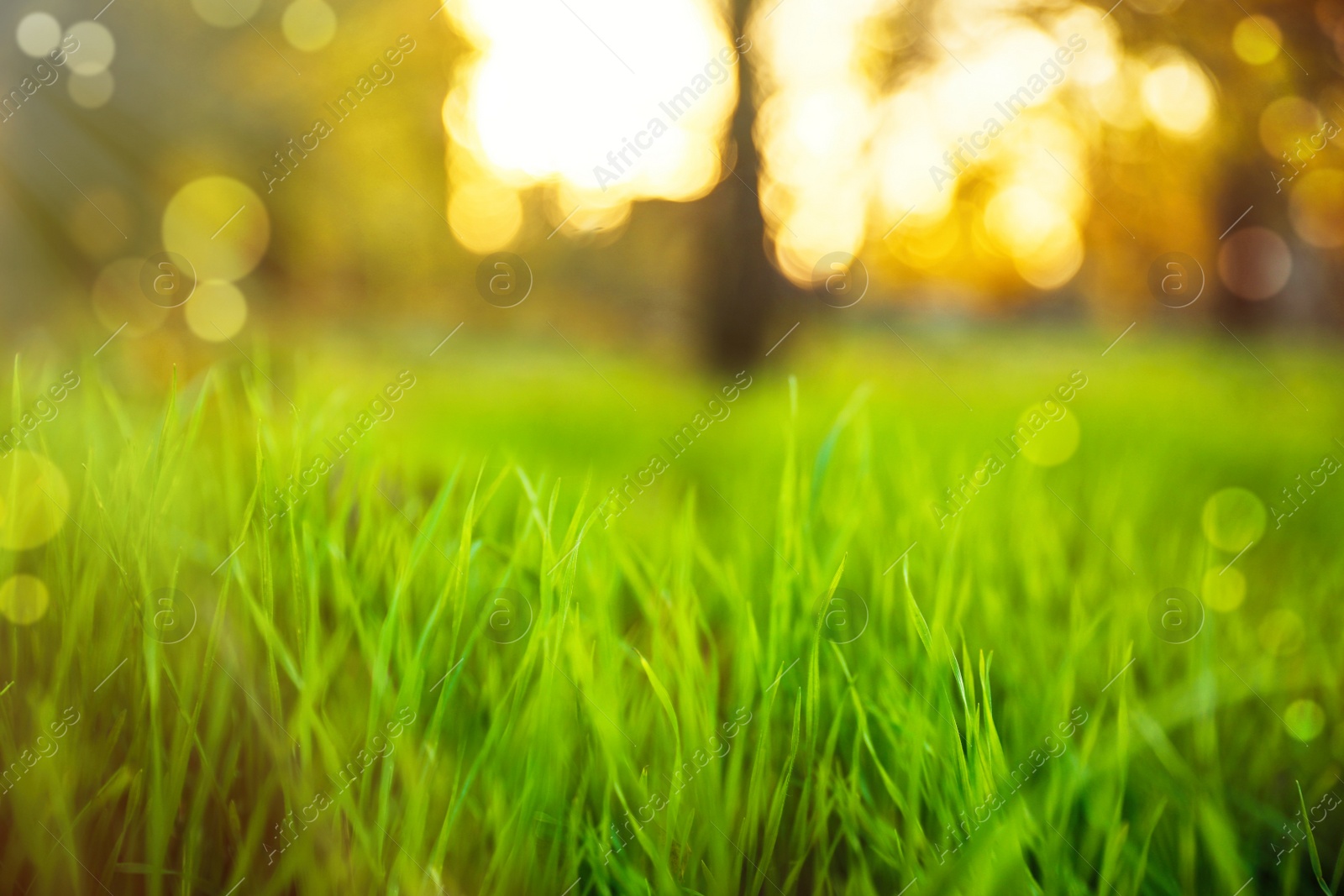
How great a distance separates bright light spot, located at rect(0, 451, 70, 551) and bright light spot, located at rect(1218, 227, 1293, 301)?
8345 millimetres

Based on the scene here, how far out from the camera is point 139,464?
0.79 m

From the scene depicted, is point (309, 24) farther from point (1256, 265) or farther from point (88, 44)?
point (1256, 265)

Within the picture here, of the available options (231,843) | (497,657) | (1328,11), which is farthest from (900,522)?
(1328,11)

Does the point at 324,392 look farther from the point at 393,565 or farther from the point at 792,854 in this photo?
the point at 792,854

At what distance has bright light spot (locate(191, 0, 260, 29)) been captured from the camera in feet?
16.0

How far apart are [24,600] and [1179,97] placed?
19.6ft

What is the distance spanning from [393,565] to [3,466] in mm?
475

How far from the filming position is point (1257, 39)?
159 inches

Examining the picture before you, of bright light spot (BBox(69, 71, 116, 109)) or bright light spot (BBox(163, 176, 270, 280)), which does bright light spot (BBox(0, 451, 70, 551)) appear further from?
bright light spot (BBox(69, 71, 116, 109))

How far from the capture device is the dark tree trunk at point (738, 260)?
463 cm

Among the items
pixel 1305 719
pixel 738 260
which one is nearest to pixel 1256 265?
pixel 738 260

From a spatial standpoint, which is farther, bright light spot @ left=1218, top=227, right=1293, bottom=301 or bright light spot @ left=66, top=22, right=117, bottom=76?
bright light spot @ left=1218, top=227, right=1293, bottom=301
